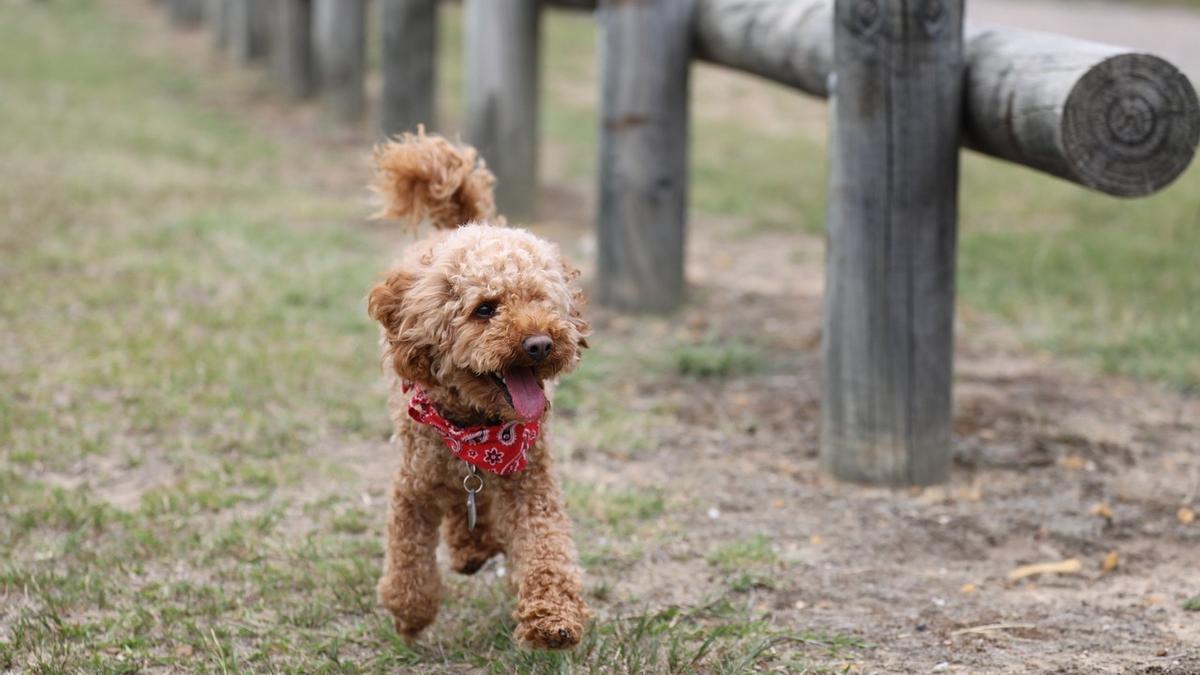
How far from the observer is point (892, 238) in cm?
434

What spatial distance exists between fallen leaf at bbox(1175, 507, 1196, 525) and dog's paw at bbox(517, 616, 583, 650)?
85.3 inches

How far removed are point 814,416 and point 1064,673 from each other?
211 cm

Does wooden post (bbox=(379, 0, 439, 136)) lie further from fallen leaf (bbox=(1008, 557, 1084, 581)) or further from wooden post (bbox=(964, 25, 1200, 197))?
fallen leaf (bbox=(1008, 557, 1084, 581))

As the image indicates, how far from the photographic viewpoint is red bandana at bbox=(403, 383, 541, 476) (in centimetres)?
319

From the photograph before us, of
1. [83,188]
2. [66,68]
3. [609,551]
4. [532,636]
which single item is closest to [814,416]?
[609,551]

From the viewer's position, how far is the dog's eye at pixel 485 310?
303 centimetres

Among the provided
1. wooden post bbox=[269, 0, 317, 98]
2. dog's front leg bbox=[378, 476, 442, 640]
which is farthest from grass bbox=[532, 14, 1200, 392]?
dog's front leg bbox=[378, 476, 442, 640]

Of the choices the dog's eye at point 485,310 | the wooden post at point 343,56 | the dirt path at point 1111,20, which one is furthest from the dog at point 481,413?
the dirt path at point 1111,20

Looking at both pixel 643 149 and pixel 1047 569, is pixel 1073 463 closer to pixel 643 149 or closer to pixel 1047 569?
pixel 1047 569

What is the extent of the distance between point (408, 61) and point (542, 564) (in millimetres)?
6742

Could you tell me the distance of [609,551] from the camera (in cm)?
402

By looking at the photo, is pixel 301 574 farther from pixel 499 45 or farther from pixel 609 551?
pixel 499 45

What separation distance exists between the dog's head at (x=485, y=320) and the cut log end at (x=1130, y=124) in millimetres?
1532

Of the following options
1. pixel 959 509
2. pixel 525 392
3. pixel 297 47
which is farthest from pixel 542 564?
pixel 297 47
